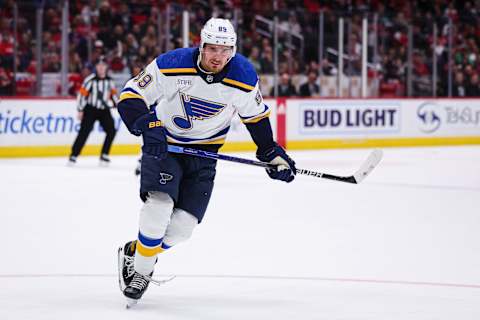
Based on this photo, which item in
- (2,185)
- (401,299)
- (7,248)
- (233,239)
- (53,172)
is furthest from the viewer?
(53,172)

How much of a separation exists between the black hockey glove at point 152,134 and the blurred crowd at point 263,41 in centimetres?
932

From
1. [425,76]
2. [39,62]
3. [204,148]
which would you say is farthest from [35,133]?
[204,148]

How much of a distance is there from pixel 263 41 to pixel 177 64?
11.3m

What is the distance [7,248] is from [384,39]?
11.4m

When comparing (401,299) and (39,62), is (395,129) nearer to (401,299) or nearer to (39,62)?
(39,62)

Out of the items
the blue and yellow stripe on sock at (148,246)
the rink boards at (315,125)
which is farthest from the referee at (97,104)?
the blue and yellow stripe on sock at (148,246)

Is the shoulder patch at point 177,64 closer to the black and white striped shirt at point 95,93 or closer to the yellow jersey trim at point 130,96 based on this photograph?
the yellow jersey trim at point 130,96

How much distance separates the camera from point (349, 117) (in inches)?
628

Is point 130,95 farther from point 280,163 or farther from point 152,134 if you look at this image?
point 280,163

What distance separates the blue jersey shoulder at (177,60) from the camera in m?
4.28

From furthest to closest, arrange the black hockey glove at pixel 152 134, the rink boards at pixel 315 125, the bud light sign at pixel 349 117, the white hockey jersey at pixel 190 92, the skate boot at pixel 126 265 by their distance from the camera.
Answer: the bud light sign at pixel 349 117
the rink boards at pixel 315 125
the skate boot at pixel 126 265
the white hockey jersey at pixel 190 92
the black hockey glove at pixel 152 134

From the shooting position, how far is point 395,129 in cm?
1639

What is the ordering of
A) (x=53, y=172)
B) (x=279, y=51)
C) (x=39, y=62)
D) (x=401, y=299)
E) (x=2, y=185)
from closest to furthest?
(x=401, y=299) → (x=2, y=185) → (x=53, y=172) → (x=39, y=62) → (x=279, y=51)

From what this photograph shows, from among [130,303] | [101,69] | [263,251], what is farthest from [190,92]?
[101,69]
